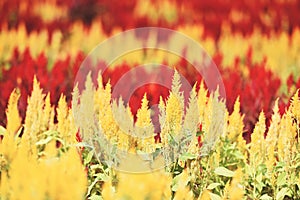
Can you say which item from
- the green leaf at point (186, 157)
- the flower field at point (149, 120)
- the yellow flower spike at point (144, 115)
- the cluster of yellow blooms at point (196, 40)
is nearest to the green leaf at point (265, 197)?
the flower field at point (149, 120)

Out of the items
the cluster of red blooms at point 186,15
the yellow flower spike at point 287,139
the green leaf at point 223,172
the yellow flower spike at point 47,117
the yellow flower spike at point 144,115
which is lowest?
the green leaf at point 223,172

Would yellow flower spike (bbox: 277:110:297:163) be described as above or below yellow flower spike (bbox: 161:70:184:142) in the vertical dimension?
below

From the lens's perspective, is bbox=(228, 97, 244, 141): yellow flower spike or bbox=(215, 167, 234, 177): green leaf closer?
bbox=(215, 167, 234, 177): green leaf

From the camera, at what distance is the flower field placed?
2.23m

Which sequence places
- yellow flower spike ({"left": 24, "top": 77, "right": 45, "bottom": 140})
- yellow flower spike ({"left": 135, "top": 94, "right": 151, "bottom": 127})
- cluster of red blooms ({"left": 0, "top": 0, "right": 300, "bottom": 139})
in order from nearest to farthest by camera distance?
yellow flower spike ({"left": 135, "top": 94, "right": 151, "bottom": 127}) → yellow flower spike ({"left": 24, "top": 77, "right": 45, "bottom": 140}) → cluster of red blooms ({"left": 0, "top": 0, "right": 300, "bottom": 139})

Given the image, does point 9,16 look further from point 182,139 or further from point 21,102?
point 182,139

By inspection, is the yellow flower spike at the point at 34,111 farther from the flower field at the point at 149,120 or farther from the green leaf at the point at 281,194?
the green leaf at the point at 281,194

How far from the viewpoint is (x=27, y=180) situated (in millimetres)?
1940

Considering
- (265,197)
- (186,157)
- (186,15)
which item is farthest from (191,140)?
(186,15)

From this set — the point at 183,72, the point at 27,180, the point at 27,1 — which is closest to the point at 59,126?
the point at 27,180

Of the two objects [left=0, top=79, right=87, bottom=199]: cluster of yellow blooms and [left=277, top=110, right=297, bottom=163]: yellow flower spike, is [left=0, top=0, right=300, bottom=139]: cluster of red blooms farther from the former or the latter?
[left=0, top=79, right=87, bottom=199]: cluster of yellow blooms

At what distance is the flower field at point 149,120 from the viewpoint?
7.33 feet

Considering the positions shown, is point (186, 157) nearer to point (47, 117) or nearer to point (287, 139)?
point (287, 139)

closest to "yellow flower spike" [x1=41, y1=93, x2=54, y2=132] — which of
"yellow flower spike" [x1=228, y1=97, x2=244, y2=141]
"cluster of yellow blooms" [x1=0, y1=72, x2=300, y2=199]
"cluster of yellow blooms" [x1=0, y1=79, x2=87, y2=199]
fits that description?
"cluster of yellow blooms" [x1=0, y1=72, x2=300, y2=199]
